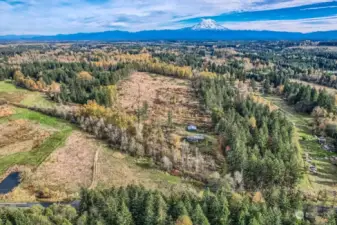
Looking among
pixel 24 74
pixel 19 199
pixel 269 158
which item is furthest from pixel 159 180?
pixel 24 74

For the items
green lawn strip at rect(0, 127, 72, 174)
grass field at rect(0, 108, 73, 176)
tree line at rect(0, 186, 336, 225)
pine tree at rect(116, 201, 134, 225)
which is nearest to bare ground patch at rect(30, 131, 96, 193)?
green lawn strip at rect(0, 127, 72, 174)

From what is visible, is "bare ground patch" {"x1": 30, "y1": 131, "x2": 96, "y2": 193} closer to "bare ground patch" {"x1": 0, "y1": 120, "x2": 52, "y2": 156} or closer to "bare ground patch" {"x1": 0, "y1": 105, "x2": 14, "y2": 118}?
"bare ground patch" {"x1": 0, "y1": 120, "x2": 52, "y2": 156}

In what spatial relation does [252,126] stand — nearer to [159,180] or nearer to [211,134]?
[211,134]

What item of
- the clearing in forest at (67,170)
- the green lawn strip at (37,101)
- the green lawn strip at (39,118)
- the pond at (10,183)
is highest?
the green lawn strip at (37,101)

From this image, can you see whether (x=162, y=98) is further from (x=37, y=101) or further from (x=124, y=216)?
(x=124, y=216)

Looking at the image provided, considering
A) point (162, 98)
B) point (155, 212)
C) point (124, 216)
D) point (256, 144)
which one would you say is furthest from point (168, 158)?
point (162, 98)

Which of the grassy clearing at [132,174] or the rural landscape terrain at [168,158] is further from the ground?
the rural landscape terrain at [168,158]

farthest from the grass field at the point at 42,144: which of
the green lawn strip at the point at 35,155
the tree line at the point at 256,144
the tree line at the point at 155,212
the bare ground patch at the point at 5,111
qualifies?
the tree line at the point at 256,144

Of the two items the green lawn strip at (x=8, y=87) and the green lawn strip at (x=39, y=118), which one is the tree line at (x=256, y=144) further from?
the green lawn strip at (x=8, y=87)
